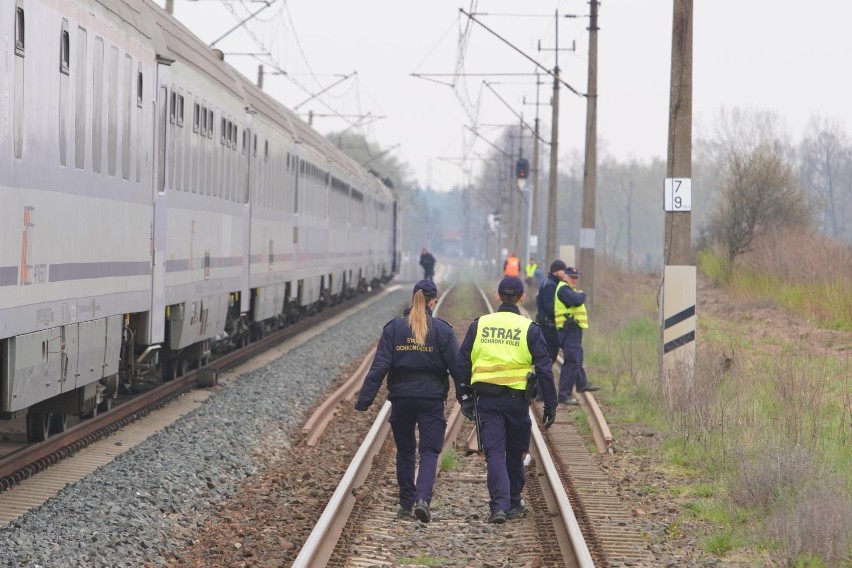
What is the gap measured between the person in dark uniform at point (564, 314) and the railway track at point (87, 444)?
4305 mm

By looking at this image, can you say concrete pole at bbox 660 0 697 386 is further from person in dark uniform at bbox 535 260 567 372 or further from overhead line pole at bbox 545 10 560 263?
overhead line pole at bbox 545 10 560 263

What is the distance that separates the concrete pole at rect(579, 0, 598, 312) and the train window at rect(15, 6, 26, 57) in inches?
797

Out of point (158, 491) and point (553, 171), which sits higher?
point (553, 171)

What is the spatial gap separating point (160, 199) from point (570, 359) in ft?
17.7

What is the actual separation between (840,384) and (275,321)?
44.4 feet

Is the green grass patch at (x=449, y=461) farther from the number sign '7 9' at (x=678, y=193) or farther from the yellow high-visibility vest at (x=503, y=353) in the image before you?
the number sign '7 9' at (x=678, y=193)

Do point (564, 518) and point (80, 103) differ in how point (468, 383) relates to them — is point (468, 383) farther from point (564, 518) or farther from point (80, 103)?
point (80, 103)

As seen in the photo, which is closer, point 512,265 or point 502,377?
point 502,377

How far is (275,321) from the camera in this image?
88.7 ft

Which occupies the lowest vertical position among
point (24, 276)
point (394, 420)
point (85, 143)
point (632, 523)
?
point (632, 523)

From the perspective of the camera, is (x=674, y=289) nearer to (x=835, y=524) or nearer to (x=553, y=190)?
(x=835, y=524)

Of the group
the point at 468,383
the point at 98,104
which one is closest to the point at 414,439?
the point at 468,383

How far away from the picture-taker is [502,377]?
9406mm

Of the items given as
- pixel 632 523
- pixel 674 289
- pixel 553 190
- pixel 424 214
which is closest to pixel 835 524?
pixel 632 523
